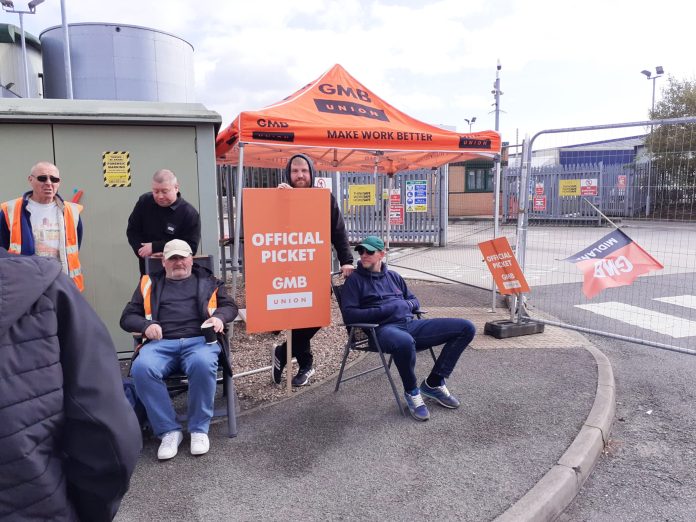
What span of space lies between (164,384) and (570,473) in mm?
2551

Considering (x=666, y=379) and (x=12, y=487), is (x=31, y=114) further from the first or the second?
(x=666, y=379)

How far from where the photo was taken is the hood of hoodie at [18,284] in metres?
1.12

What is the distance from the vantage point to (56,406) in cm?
126

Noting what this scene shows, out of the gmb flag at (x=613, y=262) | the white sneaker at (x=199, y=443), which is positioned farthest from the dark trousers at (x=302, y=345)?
the gmb flag at (x=613, y=262)

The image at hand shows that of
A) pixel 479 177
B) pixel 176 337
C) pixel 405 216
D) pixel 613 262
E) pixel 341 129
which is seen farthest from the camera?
pixel 479 177

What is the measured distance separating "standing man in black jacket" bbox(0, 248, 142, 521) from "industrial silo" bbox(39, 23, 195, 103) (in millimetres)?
25784

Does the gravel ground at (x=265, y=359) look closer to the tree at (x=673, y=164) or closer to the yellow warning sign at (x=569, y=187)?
the yellow warning sign at (x=569, y=187)

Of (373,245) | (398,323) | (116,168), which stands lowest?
(398,323)

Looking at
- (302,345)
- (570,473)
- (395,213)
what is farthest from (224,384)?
(395,213)

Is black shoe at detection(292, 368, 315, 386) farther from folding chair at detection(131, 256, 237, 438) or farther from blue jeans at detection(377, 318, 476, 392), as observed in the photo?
blue jeans at detection(377, 318, 476, 392)

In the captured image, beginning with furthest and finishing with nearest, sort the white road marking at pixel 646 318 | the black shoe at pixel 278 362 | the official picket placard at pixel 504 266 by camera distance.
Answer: the white road marking at pixel 646 318, the official picket placard at pixel 504 266, the black shoe at pixel 278 362

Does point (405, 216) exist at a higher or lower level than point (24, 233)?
lower

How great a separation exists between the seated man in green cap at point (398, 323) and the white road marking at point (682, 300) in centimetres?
533

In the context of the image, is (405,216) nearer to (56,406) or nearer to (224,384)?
(224,384)
